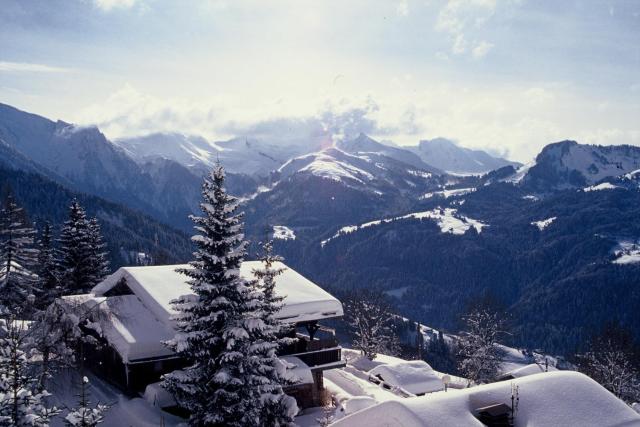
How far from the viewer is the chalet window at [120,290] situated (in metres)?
31.5

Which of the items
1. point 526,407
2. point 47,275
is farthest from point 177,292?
point 47,275

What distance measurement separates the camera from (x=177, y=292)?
28.8 m

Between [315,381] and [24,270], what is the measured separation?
23.1 m

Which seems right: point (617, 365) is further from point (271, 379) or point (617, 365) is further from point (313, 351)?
point (271, 379)

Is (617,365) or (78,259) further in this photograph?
(617,365)

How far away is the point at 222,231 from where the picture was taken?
22.1 m

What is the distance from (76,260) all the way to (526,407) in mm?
36094

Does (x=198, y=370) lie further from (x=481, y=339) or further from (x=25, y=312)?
(x=481, y=339)

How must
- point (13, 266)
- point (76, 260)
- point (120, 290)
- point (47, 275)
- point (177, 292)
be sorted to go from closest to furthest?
point (177, 292)
point (120, 290)
point (13, 266)
point (76, 260)
point (47, 275)

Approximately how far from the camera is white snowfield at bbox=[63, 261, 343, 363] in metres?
26.2

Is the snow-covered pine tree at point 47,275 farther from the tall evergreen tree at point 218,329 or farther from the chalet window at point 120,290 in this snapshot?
the tall evergreen tree at point 218,329

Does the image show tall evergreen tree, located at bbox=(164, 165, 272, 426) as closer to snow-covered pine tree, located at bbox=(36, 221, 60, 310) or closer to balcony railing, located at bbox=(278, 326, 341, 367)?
balcony railing, located at bbox=(278, 326, 341, 367)

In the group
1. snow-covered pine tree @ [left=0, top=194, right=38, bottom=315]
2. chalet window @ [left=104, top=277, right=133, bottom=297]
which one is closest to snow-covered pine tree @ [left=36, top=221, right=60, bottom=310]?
snow-covered pine tree @ [left=0, top=194, right=38, bottom=315]

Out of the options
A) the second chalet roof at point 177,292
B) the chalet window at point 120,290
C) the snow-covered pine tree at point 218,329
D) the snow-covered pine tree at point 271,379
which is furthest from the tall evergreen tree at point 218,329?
the chalet window at point 120,290
